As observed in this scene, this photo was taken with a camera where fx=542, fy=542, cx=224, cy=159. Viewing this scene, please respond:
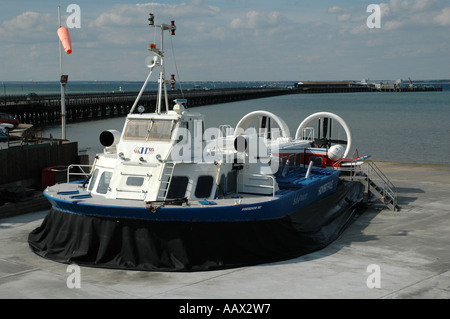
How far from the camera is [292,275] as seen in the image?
8867 millimetres

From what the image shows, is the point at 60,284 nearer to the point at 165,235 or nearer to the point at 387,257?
the point at 165,235

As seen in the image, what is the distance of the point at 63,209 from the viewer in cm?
977

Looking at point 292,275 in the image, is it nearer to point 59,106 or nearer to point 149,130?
point 149,130

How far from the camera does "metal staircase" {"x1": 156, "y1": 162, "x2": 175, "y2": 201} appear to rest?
9.52 meters

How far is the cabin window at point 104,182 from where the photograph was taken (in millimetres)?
10086

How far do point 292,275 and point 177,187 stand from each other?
2553mm

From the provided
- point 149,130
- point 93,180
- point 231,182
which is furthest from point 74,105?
point 231,182

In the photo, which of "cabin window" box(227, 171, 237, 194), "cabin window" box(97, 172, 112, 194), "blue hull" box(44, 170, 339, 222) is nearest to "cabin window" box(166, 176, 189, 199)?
"blue hull" box(44, 170, 339, 222)

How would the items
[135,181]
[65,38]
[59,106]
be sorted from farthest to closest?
[59,106] → [65,38] → [135,181]

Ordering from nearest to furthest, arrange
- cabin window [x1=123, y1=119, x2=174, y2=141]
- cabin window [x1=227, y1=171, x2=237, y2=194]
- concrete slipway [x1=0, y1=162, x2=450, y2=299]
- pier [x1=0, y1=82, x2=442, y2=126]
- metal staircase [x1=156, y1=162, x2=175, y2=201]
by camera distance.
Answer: concrete slipway [x1=0, y1=162, x2=450, y2=299] → metal staircase [x1=156, y1=162, x2=175, y2=201] → cabin window [x1=123, y1=119, x2=174, y2=141] → cabin window [x1=227, y1=171, x2=237, y2=194] → pier [x1=0, y1=82, x2=442, y2=126]

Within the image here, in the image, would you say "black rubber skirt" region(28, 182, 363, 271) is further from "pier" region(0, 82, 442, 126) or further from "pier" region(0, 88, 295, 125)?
"pier" region(0, 88, 295, 125)

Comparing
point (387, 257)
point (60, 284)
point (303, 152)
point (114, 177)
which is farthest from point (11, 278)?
point (303, 152)

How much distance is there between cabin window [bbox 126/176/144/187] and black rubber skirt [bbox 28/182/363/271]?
3.00 feet
